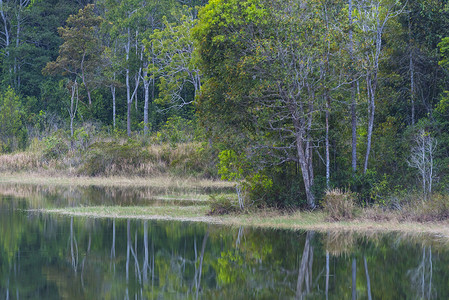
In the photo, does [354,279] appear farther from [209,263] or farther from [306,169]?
[306,169]

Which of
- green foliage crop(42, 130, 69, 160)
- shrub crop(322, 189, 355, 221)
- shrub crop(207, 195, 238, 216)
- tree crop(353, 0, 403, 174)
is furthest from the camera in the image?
green foliage crop(42, 130, 69, 160)

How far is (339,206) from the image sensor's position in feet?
67.9

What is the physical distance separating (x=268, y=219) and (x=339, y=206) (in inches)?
101

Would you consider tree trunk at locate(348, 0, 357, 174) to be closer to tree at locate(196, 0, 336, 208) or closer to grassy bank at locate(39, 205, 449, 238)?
tree at locate(196, 0, 336, 208)

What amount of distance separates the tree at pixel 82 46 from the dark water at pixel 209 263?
115ft

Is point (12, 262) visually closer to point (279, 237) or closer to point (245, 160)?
point (279, 237)

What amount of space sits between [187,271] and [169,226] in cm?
679

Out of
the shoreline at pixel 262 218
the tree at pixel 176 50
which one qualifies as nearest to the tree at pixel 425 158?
the shoreline at pixel 262 218

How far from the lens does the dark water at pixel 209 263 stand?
38.5 ft

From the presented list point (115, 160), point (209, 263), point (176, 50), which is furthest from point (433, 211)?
point (176, 50)

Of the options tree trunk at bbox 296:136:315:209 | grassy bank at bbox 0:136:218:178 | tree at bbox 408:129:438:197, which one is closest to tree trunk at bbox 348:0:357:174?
tree trunk at bbox 296:136:315:209

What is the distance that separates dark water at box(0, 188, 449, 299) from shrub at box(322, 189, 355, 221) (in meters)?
2.18

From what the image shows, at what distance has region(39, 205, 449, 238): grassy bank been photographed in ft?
62.6

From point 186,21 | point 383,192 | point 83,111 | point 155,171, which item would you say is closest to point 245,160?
point 383,192
